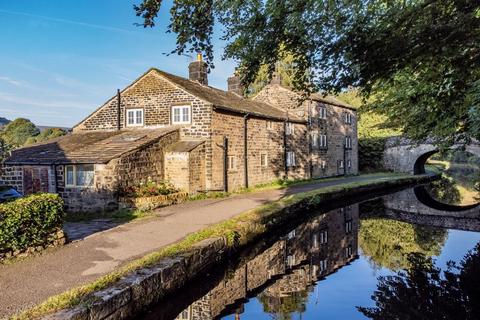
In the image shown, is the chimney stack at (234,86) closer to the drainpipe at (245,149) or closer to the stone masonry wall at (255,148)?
the stone masonry wall at (255,148)

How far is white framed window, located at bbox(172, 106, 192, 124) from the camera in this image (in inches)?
762

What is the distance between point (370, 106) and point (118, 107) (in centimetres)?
1499

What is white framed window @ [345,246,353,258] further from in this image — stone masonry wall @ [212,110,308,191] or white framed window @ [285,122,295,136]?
white framed window @ [285,122,295,136]

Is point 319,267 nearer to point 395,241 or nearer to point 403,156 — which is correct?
point 395,241

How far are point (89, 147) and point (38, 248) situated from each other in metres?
9.66

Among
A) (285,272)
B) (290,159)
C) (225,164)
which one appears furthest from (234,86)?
(285,272)

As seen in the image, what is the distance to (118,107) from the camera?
851 inches

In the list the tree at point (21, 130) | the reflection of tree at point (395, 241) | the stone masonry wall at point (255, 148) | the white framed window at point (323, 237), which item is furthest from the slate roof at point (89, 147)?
the tree at point (21, 130)

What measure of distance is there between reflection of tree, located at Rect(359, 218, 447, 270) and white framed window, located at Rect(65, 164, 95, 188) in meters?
11.2

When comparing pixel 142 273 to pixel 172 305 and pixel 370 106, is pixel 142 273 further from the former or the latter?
pixel 370 106

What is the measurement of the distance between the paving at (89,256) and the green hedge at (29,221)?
1.34ft

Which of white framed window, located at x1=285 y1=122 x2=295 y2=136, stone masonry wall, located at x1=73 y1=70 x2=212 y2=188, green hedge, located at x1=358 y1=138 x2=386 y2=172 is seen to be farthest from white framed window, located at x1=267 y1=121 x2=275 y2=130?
green hedge, located at x1=358 y1=138 x2=386 y2=172

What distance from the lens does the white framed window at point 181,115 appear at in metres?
19.4

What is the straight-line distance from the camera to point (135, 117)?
21172mm
